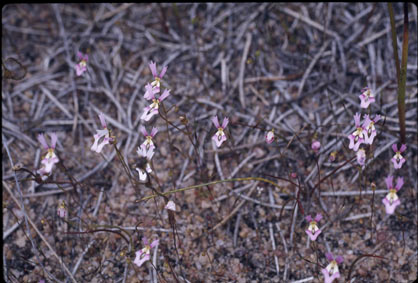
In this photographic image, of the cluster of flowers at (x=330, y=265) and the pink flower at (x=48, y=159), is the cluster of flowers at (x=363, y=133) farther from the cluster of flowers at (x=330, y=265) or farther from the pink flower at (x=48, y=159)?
the pink flower at (x=48, y=159)

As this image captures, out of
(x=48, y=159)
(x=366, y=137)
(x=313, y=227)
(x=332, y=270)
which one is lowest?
(x=332, y=270)

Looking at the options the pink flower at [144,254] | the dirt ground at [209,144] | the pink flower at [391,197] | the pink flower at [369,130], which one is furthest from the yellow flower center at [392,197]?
the pink flower at [144,254]

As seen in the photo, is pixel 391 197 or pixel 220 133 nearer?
pixel 391 197

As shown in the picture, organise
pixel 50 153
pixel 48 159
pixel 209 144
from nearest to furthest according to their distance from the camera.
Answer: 1. pixel 48 159
2. pixel 50 153
3. pixel 209 144

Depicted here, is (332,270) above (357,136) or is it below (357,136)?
below

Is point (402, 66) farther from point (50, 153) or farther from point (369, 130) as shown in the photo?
point (50, 153)

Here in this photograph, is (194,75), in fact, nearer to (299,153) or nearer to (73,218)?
(299,153)

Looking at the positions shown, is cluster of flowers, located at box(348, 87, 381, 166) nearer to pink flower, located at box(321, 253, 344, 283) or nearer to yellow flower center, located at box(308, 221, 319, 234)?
yellow flower center, located at box(308, 221, 319, 234)

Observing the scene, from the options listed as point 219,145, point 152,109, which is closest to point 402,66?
point 219,145

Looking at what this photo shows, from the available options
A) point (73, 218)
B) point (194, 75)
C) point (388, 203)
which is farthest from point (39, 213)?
point (388, 203)
